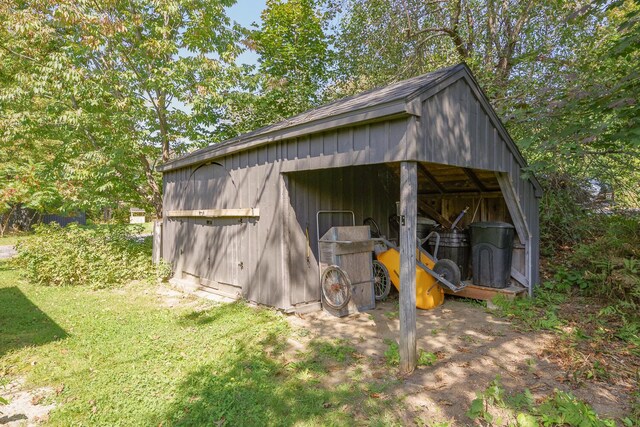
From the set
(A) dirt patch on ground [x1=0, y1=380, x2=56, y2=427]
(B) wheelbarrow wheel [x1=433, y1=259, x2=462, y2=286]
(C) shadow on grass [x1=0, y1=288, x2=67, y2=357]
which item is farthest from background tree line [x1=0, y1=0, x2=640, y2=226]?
(A) dirt patch on ground [x1=0, y1=380, x2=56, y2=427]

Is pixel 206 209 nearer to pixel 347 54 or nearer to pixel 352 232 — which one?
pixel 352 232

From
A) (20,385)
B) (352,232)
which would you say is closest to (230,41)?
(352,232)

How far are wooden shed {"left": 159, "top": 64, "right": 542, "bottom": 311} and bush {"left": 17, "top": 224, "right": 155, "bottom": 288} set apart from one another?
3.26 feet

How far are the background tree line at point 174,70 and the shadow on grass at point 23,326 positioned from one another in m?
3.09

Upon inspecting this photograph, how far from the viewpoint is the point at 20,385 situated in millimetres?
3188

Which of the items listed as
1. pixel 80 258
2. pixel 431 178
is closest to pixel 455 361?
pixel 431 178

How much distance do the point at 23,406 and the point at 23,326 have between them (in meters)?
2.35

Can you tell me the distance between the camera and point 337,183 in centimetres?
573

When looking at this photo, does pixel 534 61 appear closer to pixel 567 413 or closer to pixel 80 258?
pixel 567 413

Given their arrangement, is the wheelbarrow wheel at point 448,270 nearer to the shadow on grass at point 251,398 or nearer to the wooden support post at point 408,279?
the wooden support post at point 408,279

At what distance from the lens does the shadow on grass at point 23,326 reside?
4141mm

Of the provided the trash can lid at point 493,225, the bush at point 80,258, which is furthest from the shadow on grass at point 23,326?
the trash can lid at point 493,225

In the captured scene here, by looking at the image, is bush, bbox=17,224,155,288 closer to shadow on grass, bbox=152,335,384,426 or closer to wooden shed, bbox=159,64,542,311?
wooden shed, bbox=159,64,542,311

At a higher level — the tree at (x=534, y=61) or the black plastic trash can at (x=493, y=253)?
the tree at (x=534, y=61)
